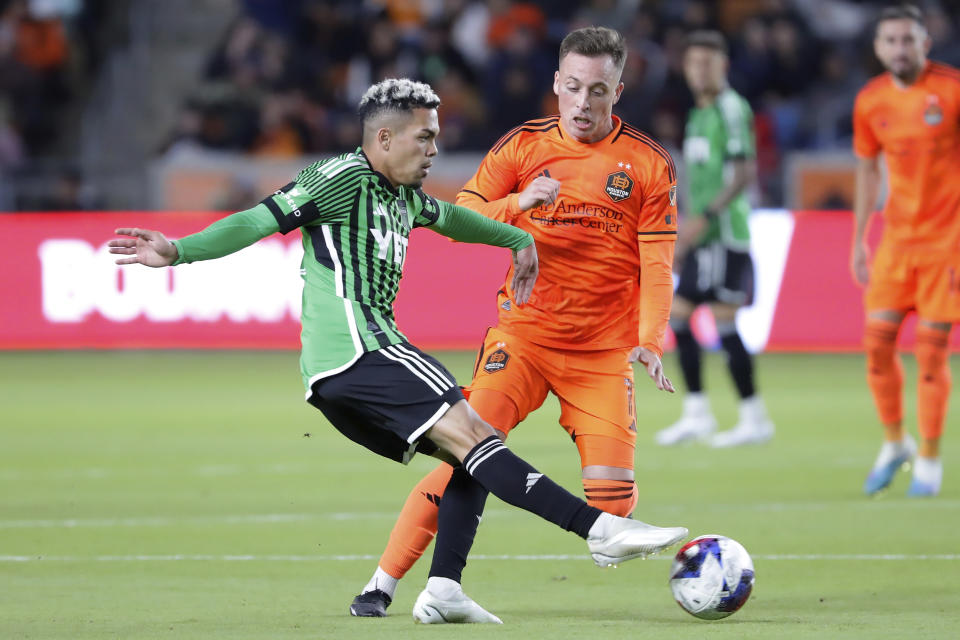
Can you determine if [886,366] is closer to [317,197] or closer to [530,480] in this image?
[530,480]

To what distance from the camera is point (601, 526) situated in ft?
15.9

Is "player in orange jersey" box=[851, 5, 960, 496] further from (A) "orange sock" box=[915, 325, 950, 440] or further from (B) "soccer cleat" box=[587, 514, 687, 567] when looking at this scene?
(B) "soccer cleat" box=[587, 514, 687, 567]

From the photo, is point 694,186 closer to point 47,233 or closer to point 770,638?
point 770,638

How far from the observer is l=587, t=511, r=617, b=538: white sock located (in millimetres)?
4836

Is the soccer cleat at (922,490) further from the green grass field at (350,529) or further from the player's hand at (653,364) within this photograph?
the player's hand at (653,364)

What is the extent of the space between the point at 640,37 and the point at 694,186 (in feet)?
29.4

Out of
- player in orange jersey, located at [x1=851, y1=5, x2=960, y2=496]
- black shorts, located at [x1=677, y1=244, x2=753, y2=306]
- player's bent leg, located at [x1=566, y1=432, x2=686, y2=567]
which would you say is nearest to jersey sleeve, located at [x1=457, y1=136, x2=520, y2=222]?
player's bent leg, located at [x1=566, y1=432, x2=686, y2=567]

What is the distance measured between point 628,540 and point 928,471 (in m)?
4.02

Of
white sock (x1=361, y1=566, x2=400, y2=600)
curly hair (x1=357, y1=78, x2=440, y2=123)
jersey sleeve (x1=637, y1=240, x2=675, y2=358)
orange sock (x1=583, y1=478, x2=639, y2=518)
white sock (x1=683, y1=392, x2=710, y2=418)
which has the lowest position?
white sock (x1=683, y1=392, x2=710, y2=418)

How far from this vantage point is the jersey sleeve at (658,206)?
5.75 m

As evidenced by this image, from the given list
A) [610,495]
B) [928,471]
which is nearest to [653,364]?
[610,495]

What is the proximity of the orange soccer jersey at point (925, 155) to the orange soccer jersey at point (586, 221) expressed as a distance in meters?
2.76

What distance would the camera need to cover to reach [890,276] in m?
8.21

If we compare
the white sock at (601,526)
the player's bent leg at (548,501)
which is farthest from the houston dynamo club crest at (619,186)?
the white sock at (601,526)
